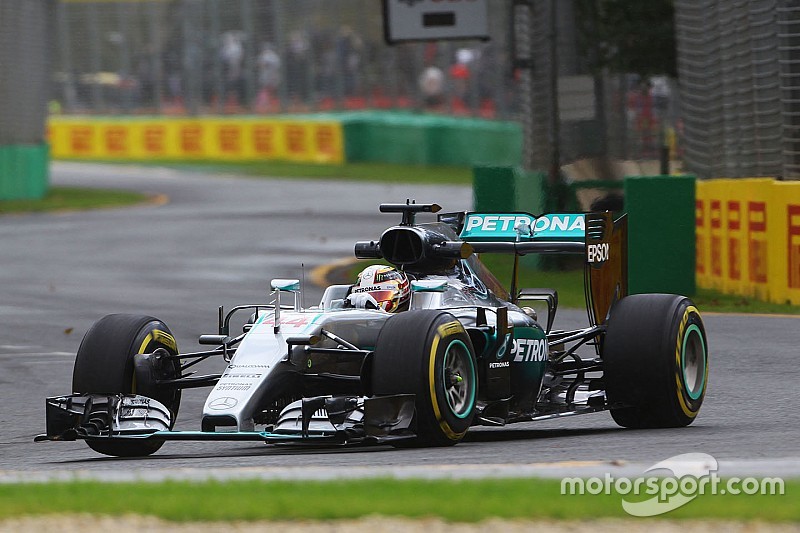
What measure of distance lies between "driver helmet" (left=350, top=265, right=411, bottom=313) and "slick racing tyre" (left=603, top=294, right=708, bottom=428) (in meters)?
1.24

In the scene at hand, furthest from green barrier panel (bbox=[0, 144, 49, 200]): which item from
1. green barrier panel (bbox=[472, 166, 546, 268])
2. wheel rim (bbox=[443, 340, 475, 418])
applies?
wheel rim (bbox=[443, 340, 475, 418])

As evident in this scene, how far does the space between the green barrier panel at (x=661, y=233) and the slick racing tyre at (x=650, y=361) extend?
7.99 meters

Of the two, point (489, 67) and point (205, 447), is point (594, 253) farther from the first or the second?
point (489, 67)

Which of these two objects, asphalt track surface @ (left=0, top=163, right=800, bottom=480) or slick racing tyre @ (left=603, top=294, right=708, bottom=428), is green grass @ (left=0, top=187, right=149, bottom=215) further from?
slick racing tyre @ (left=603, top=294, right=708, bottom=428)

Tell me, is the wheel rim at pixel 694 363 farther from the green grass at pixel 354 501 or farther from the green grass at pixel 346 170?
the green grass at pixel 346 170

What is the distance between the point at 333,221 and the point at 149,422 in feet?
73.6

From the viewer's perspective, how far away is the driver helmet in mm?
10406

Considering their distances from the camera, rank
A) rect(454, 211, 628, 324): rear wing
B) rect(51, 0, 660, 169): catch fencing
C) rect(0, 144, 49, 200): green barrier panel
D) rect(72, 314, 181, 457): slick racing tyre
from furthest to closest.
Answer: rect(51, 0, 660, 169): catch fencing
rect(0, 144, 49, 200): green barrier panel
rect(454, 211, 628, 324): rear wing
rect(72, 314, 181, 457): slick racing tyre

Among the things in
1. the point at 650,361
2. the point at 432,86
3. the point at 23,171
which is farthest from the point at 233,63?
the point at 650,361

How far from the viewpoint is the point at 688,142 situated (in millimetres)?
22875

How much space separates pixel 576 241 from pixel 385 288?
4.74 ft

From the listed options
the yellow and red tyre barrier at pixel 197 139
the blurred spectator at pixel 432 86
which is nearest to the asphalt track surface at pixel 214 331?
the blurred spectator at pixel 432 86

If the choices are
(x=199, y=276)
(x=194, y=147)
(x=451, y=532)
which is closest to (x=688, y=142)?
(x=199, y=276)

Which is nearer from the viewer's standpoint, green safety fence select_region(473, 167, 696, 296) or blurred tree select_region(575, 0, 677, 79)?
green safety fence select_region(473, 167, 696, 296)
